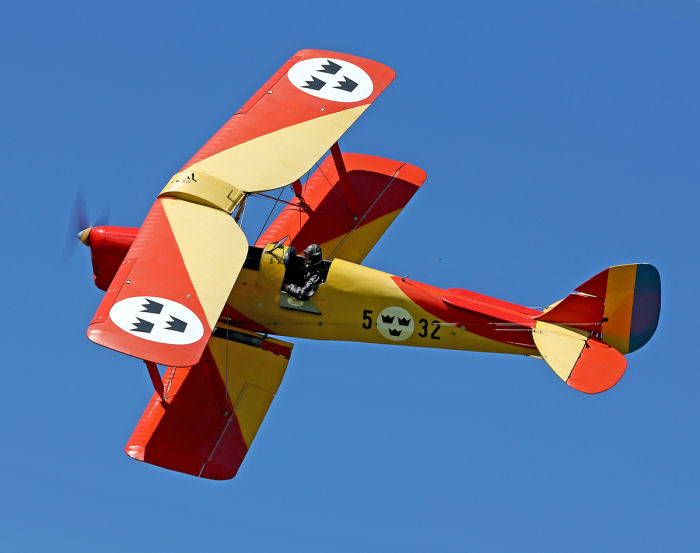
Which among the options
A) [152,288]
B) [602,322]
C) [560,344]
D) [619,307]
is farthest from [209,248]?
[619,307]

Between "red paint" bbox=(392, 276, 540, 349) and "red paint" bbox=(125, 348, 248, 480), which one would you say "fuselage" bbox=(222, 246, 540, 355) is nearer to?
"red paint" bbox=(392, 276, 540, 349)

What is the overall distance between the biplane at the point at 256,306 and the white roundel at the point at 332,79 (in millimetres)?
1057

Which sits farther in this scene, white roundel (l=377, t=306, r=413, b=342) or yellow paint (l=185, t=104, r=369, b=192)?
yellow paint (l=185, t=104, r=369, b=192)

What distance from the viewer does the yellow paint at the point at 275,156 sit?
2166 cm

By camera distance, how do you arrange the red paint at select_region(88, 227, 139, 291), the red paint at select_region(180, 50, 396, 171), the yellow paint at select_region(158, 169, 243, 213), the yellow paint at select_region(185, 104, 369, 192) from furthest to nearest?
the red paint at select_region(180, 50, 396, 171) < the red paint at select_region(88, 227, 139, 291) < the yellow paint at select_region(185, 104, 369, 192) < the yellow paint at select_region(158, 169, 243, 213)

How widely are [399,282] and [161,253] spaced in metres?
3.44

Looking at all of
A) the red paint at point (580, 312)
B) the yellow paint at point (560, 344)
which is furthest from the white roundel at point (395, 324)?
the red paint at point (580, 312)

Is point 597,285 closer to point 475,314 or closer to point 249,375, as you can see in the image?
point 475,314

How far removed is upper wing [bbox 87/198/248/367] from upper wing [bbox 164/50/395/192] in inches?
41.1

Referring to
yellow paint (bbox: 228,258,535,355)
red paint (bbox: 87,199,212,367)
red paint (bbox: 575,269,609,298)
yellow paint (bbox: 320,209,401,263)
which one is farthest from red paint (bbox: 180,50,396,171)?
red paint (bbox: 575,269,609,298)

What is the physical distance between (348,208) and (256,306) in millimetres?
3358

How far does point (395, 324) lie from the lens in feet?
70.5

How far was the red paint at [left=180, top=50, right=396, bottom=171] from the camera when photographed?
22.7m

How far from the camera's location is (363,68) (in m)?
24.9
